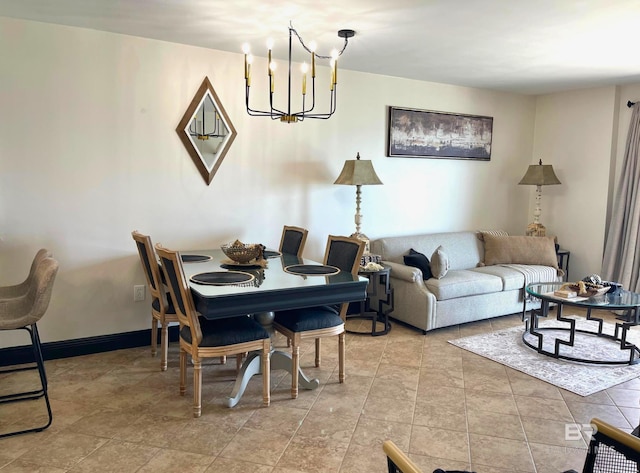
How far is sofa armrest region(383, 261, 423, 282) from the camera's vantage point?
438cm

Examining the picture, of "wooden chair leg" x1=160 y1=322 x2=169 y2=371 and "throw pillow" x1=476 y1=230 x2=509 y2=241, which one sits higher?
"throw pillow" x1=476 y1=230 x2=509 y2=241

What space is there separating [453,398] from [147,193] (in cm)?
271

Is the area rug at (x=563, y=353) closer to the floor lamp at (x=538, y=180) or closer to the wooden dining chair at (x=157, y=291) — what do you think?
the floor lamp at (x=538, y=180)

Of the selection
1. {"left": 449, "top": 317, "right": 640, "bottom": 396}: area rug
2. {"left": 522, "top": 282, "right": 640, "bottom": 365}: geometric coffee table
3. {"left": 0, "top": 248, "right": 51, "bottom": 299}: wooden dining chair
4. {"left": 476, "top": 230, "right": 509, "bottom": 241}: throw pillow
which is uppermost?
{"left": 476, "top": 230, "right": 509, "bottom": 241}: throw pillow

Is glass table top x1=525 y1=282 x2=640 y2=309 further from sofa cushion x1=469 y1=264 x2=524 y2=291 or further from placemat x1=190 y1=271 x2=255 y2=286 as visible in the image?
placemat x1=190 y1=271 x2=255 y2=286

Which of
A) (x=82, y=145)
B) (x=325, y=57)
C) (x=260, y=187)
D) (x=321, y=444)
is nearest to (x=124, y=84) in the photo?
(x=82, y=145)

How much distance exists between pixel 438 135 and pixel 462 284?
177 cm

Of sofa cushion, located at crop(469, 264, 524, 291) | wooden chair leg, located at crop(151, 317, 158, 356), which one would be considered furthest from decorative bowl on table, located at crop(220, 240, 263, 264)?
sofa cushion, located at crop(469, 264, 524, 291)

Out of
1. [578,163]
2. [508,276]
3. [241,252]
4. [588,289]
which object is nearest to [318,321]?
[241,252]

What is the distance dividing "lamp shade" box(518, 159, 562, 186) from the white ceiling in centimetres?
130

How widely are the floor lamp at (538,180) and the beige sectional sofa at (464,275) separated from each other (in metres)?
0.37

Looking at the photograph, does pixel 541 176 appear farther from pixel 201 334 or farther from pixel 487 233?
→ pixel 201 334

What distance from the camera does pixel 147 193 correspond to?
12.6 feet

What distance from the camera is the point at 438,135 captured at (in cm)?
529
